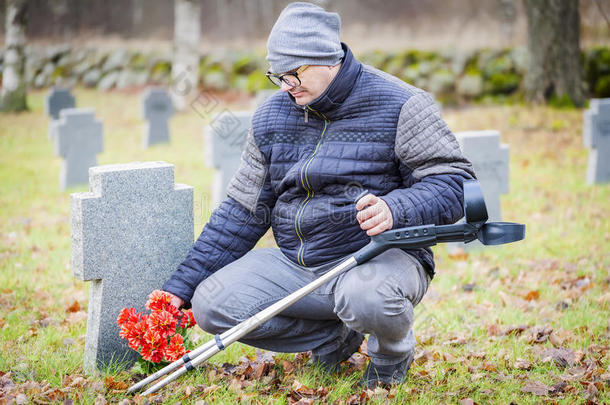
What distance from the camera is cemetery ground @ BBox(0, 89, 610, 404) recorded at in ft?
10.4

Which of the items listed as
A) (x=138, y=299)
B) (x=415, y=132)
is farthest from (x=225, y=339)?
(x=415, y=132)

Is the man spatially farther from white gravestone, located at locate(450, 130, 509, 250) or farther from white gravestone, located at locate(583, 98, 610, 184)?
white gravestone, located at locate(583, 98, 610, 184)

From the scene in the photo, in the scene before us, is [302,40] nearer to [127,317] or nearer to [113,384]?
[127,317]

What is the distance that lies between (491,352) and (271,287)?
4.54ft

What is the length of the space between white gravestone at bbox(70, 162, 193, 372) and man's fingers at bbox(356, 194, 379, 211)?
3.50 ft

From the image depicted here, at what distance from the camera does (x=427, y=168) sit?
3.02 m

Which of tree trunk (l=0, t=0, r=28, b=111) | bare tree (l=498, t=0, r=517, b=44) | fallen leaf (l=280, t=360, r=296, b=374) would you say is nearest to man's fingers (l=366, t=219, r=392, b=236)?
fallen leaf (l=280, t=360, r=296, b=374)

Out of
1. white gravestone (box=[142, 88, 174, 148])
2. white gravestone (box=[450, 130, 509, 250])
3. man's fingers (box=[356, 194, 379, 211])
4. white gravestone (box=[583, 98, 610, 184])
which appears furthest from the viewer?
white gravestone (box=[142, 88, 174, 148])

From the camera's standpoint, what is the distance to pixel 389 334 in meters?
2.98

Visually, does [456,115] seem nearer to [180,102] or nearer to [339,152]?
[180,102]

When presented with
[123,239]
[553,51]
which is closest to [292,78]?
[123,239]

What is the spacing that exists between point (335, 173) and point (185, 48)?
13.7 meters

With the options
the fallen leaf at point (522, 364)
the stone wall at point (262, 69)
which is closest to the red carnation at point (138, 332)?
the fallen leaf at point (522, 364)

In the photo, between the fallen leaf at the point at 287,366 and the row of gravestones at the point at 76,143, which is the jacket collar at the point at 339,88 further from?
the row of gravestones at the point at 76,143
